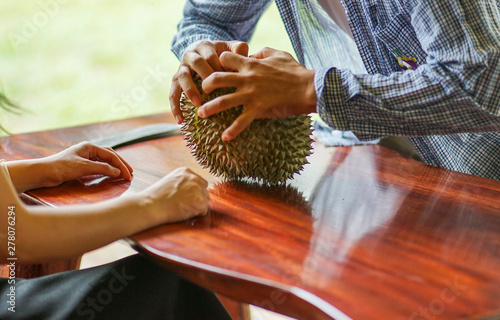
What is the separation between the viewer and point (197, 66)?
1075 millimetres

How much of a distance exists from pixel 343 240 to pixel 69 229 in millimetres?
422

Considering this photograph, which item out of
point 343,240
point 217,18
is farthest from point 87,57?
point 343,240

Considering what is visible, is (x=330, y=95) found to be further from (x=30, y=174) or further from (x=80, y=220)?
(x=30, y=174)

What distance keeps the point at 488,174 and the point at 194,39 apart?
2.81 feet

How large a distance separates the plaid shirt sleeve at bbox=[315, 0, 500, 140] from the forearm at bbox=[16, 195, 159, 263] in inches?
16.6

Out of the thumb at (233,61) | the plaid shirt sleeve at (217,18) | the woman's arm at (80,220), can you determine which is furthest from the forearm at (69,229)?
the plaid shirt sleeve at (217,18)

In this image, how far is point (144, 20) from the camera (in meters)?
3.97

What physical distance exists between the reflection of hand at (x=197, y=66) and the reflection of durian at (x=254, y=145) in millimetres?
27

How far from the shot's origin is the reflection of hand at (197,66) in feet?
3.52

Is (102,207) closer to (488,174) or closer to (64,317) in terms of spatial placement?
(64,317)

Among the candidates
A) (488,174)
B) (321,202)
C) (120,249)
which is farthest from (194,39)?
(120,249)

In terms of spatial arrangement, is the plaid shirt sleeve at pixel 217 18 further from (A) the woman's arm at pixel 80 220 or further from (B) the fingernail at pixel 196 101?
(A) the woman's arm at pixel 80 220

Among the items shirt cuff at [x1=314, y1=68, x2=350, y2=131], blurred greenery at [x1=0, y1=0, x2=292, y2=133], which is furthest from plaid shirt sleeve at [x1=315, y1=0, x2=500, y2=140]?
blurred greenery at [x1=0, y1=0, x2=292, y2=133]

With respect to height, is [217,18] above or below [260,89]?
above
